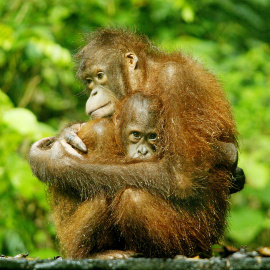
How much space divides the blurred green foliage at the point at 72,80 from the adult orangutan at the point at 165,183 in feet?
5.88

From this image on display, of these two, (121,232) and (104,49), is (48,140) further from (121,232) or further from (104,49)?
(121,232)

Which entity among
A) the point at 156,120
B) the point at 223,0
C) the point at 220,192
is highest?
the point at 223,0

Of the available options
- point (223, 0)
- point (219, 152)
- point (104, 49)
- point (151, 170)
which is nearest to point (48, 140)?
point (104, 49)

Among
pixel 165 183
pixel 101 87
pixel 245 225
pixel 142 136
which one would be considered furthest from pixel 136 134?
pixel 245 225

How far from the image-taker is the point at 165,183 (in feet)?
9.16

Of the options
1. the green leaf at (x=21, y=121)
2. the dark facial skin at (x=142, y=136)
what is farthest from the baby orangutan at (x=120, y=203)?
the green leaf at (x=21, y=121)

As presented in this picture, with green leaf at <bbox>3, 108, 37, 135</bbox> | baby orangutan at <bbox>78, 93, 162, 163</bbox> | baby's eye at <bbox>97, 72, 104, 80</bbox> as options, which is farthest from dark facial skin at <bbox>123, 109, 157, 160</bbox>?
green leaf at <bbox>3, 108, 37, 135</bbox>

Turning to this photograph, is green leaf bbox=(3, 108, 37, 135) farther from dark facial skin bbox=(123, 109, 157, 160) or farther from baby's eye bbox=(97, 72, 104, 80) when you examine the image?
dark facial skin bbox=(123, 109, 157, 160)

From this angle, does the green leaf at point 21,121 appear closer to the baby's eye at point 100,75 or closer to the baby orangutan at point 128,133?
the baby's eye at point 100,75

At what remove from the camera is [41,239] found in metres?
6.07

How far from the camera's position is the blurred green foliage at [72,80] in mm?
5199

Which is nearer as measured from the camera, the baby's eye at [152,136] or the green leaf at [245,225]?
the baby's eye at [152,136]

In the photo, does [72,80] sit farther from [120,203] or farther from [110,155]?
[120,203]

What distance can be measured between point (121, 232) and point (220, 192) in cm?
69
